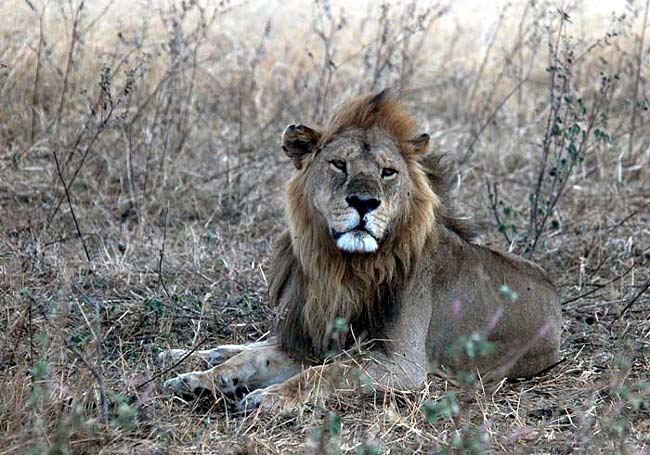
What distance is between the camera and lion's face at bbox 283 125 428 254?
4.66m

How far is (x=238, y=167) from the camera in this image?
796cm

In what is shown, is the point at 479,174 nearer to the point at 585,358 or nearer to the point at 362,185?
the point at 585,358

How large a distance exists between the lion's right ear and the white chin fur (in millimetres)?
544

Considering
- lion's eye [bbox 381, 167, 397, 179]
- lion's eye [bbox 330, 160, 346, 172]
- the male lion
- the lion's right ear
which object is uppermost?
the lion's right ear

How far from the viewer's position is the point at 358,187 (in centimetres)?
468

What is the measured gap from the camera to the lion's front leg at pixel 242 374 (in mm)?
4738

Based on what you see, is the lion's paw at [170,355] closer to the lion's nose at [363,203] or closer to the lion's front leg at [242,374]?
the lion's front leg at [242,374]

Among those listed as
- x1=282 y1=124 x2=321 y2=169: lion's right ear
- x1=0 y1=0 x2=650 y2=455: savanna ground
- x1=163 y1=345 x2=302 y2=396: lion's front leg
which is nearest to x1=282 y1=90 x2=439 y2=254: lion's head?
x1=282 y1=124 x2=321 y2=169: lion's right ear

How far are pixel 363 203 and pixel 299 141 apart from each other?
0.55 meters

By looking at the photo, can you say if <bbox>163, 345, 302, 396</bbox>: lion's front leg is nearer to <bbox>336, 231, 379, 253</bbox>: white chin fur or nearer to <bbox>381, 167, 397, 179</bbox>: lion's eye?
<bbox>336, 231, 379, 253</bbox>: white chin fur

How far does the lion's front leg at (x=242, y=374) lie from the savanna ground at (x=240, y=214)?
92mm

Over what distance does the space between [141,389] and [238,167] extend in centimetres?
351

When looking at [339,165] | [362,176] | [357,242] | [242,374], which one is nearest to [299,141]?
[339,165]

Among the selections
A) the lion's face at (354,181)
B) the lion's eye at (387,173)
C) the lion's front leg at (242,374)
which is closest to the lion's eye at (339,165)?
the lion's face at (354,181)
